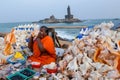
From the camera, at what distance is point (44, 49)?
193 inches

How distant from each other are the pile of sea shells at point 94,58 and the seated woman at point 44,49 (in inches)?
16.3

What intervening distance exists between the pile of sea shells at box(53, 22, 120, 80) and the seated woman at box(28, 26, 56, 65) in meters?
0.41

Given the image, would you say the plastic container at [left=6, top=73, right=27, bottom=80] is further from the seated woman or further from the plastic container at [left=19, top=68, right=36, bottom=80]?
the seated woman

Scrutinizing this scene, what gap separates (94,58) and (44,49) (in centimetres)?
Answer: 108

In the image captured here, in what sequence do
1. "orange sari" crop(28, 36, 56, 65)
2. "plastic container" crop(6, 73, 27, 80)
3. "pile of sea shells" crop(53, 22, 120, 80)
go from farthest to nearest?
1. "orange sari" crop(28, 36, 56, 65)
2. "plastic container" crop(6, 73, 27, 80)
3. "pile of sea shells" crop(53, 22, 120, 80)

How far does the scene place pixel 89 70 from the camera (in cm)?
397

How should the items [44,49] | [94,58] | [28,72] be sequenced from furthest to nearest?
[44,49], [28,72], [94,58]

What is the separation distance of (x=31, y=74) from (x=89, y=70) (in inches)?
37.3

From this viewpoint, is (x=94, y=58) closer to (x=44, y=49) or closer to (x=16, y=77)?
(x=44, y=49)

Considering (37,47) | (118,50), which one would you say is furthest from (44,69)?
(118,50)

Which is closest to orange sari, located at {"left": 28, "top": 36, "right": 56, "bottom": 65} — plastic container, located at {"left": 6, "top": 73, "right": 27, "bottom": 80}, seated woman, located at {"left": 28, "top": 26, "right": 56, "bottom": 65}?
seated woman, located at {"left": 28, "top": 26, "right": 56, "bottom": 65}

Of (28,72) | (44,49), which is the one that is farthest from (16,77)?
(44,49)

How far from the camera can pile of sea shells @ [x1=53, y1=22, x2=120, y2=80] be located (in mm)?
3873

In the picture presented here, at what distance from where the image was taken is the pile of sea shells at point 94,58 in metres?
3.87
